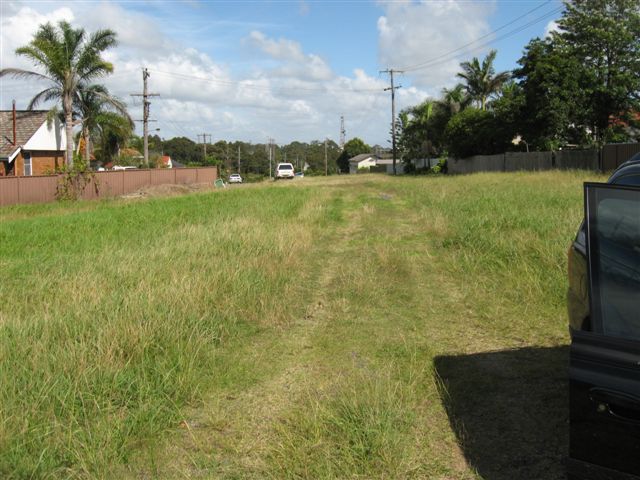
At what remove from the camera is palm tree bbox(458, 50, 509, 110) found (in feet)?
170

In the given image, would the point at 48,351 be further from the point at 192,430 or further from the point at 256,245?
the point at 256,245

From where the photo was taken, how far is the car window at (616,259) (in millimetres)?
2535

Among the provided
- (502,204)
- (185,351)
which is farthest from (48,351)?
(502,204)

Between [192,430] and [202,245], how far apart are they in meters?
6.41

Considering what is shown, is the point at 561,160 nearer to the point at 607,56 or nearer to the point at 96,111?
the point at 607,56

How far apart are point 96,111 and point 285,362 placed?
36964 millimetres

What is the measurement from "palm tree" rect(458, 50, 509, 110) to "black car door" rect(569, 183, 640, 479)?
5203cm

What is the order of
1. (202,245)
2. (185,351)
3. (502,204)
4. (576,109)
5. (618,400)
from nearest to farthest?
(618,400) → (185,351) → (202,245) → (502,204) → (576,109)

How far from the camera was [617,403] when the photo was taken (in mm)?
2350

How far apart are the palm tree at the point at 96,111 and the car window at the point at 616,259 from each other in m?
34.2

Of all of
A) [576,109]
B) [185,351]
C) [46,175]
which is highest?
[576,109]

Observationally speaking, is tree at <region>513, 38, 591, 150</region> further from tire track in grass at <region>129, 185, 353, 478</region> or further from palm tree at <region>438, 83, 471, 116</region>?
tire track in grass at <region>129, 185, 353, 478</region>

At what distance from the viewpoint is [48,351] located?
449 cm

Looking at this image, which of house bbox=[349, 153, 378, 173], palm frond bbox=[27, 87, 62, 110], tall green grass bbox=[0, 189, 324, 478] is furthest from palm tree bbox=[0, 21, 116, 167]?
house bbox=[349, 153, 378, 173]
